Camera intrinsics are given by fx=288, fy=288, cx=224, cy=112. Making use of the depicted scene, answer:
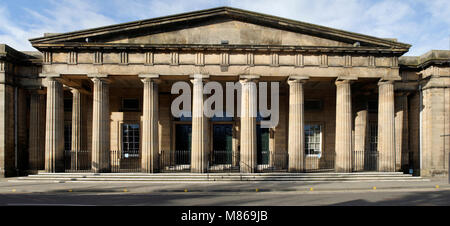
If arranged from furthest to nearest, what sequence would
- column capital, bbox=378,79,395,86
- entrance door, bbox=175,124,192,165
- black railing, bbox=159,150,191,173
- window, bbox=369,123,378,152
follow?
entrance door, bbox=175,124,192,165, window, bbox=369,123,378,152, black railing, bbox=159,150,191,173, column capital, bbox=378,79,395,86

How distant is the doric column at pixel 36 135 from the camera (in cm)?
1767

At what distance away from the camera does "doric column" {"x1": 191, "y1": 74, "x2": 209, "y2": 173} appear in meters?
15.8

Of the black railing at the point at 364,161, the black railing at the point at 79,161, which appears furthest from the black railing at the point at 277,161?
the black railing at the point at 79,161

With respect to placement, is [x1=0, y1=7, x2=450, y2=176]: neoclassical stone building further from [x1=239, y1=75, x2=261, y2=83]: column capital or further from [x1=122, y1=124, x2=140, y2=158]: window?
[x1=122, y1=124, x2=140, y2=158]: window

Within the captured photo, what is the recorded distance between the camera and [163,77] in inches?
645

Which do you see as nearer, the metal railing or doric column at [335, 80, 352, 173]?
doric column at [335, 80, 352, 173]

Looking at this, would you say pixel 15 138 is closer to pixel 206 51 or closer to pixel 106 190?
pixel 106 190

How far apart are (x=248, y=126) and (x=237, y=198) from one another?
5612 millimetres

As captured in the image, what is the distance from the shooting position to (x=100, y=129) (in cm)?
1593

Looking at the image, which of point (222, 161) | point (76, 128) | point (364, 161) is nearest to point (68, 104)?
point (76, 128)

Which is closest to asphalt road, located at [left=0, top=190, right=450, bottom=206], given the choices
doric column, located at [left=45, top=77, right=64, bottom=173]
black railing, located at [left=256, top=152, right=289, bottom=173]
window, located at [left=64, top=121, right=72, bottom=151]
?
doric column, located at [left=45, top=77, right=64, bottom=173]

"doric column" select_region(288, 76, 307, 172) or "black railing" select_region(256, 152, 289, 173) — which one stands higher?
"doric column" select_region(288, 76, 307, 172)

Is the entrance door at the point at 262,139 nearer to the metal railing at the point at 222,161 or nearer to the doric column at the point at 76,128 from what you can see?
the metal railing at the point at 222,161

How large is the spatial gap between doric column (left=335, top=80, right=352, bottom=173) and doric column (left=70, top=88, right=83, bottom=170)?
1573 centimetres
